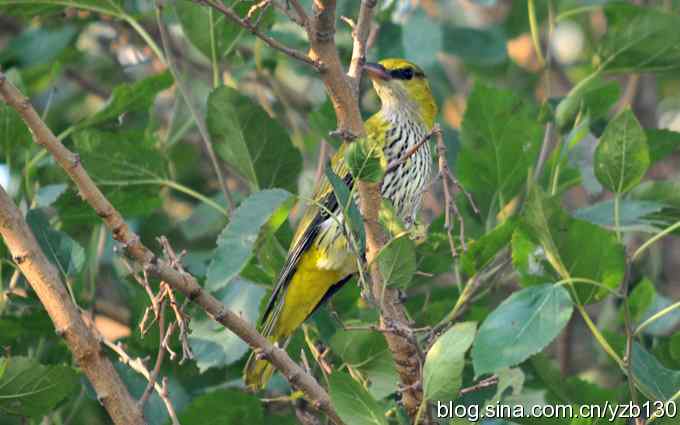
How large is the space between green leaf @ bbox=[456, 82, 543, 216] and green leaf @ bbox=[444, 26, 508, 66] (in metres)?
0.98

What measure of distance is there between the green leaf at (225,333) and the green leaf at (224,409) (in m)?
0.16

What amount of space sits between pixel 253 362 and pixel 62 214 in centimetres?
81

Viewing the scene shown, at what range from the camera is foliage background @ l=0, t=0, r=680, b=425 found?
2650 mm

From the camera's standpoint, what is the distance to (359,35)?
2.75 meters

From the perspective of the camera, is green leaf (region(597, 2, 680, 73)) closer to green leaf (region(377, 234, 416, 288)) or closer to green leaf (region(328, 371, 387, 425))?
green leaf (region(377, 234, 416, 288))

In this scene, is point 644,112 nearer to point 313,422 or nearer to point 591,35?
point 591,35

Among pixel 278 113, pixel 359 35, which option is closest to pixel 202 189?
pixel 278 113

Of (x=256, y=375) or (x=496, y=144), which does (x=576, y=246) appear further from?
(x=256, y=375)

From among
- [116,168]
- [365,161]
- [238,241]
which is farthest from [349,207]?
[116,168]

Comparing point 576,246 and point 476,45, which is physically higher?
point 476,45

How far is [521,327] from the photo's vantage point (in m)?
2.48

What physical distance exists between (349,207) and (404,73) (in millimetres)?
2237

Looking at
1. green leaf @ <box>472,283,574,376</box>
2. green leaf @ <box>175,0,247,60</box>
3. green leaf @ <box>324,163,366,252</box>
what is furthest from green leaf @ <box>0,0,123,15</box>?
green leaf @ <box>472,283,574,376</box>

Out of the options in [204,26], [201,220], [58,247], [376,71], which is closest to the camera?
[58,247]
